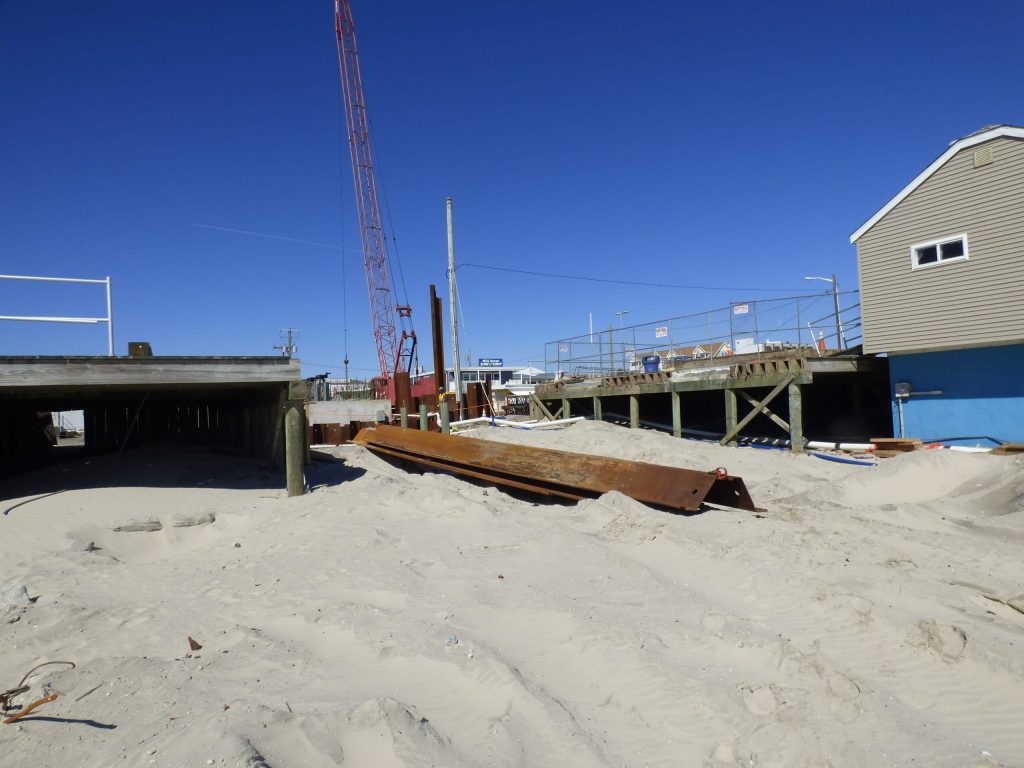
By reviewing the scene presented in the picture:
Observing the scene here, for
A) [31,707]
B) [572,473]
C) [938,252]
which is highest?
[938,252]

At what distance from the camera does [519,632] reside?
4.86m

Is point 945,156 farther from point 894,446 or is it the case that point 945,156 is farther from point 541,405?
point 541,405

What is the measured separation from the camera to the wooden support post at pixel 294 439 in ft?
32.2

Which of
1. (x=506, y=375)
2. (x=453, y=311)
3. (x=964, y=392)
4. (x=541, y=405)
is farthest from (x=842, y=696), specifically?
(x=506, y=375)

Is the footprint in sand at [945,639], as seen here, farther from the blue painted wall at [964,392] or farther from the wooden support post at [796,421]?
the blue painted wall at [964,392]

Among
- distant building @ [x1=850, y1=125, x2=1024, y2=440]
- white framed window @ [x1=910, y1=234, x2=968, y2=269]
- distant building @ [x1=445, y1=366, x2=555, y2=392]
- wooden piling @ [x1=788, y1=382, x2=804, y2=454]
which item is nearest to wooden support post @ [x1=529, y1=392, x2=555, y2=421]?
wooden piling @ [x1=788, y1=382, x2=804, y2=454]

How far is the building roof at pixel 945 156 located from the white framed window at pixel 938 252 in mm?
1255

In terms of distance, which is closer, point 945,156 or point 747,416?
point 945,156

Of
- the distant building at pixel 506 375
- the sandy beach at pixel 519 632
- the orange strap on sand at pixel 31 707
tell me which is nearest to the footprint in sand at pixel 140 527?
the sandy beach at pixel 519 632

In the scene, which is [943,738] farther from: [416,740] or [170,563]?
[170,563]

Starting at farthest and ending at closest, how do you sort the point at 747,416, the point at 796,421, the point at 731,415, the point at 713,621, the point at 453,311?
the point at 453,311
the point at 731,415
the point at 747,416
the point at 796,421
the point at 713,621

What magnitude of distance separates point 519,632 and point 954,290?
47.2 ft

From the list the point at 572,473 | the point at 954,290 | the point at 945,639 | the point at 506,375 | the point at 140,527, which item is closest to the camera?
the point at 945,639

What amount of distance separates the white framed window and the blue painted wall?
217 cm
